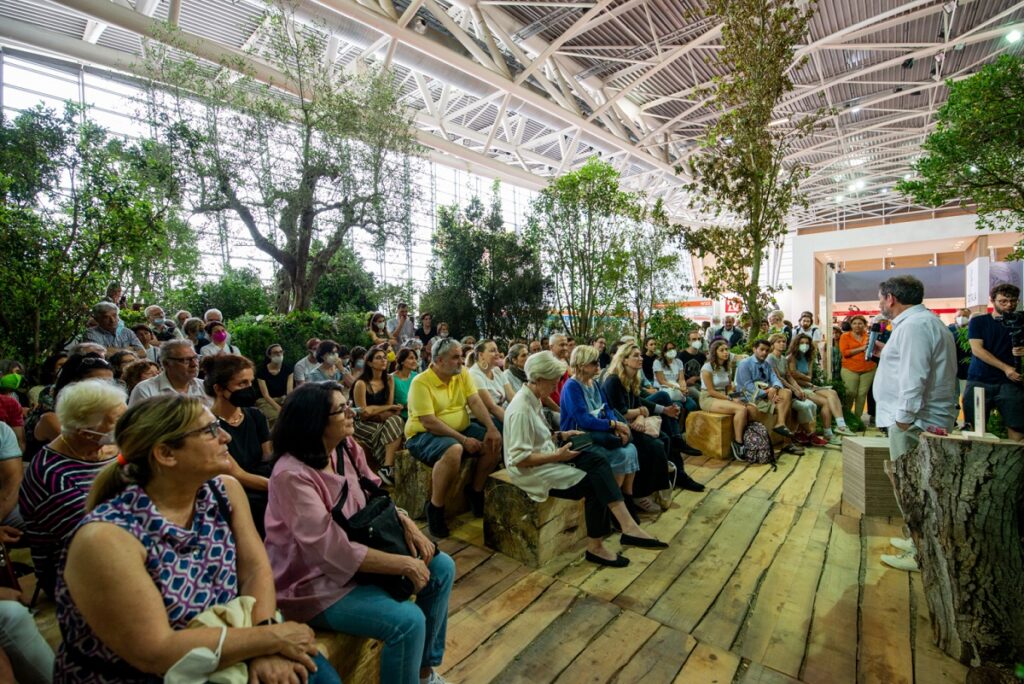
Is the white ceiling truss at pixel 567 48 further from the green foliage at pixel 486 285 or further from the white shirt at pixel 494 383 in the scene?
the white shirt at pixel 494 383

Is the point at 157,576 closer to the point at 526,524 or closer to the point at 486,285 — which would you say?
the point at 526,524

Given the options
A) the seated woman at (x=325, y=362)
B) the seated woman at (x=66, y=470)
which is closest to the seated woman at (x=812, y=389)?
the seated woman at (x=325, y=362)

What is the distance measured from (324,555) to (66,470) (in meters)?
0.99

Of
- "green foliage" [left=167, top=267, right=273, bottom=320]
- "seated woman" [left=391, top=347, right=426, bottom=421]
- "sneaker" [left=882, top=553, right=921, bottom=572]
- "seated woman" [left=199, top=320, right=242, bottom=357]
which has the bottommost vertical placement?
"sneaker" [left=882, top=553, right=921, bottom=572]

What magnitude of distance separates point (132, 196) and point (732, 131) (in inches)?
271

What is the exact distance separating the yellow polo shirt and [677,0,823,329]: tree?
4.50 metres

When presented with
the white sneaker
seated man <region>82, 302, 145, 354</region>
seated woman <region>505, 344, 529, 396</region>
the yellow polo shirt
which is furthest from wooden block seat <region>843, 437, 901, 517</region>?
seated man <region>82, 302, 145, 354</region>

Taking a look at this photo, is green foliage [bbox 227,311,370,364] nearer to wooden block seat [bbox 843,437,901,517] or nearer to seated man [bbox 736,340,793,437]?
seated man [bbox 736,340,793,437]

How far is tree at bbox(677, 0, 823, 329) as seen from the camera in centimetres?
555

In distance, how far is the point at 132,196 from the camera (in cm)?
476

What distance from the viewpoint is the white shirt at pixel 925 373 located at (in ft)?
8.00

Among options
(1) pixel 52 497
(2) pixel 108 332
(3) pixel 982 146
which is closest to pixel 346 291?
(2) pixel 108 332

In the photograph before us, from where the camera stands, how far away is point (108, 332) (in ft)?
14.6

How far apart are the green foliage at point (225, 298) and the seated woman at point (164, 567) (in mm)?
9580
